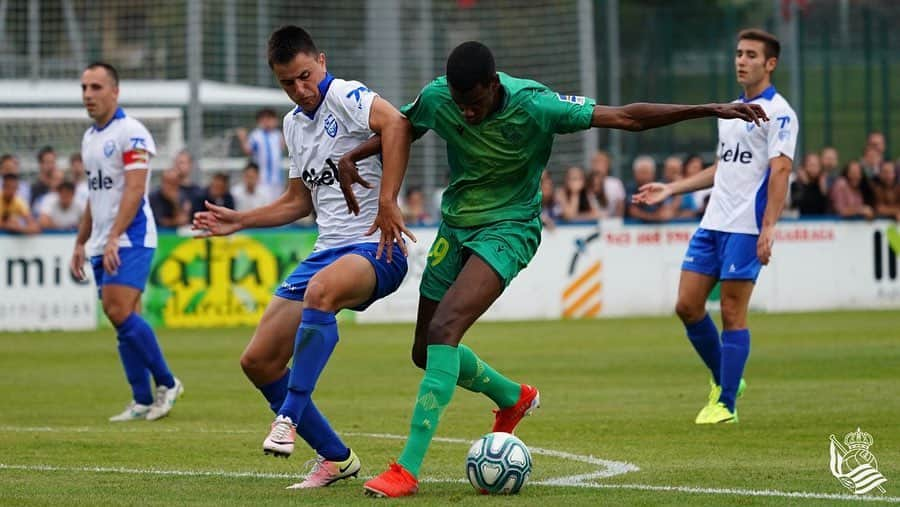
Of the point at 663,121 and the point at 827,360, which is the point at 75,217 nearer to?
the point at 827,360

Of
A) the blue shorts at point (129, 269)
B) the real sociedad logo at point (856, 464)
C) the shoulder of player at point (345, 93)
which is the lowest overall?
the real sociedad logo at point (856, 464)

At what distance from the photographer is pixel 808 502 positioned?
7129 mm

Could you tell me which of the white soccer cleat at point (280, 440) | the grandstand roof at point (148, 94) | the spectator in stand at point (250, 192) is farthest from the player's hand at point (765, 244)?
the grandstand roof at point (148, 94)

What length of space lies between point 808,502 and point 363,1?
20.9m

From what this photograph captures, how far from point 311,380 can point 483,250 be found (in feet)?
3.61

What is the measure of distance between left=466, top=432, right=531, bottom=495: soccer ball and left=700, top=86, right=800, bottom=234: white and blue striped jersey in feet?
13.4

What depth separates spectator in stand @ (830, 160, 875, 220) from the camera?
79.8 ft

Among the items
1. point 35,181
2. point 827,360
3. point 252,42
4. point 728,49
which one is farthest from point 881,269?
point 35,181

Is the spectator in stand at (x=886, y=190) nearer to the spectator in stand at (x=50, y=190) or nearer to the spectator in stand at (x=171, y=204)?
the spectator in stand at (x=171, y=204)

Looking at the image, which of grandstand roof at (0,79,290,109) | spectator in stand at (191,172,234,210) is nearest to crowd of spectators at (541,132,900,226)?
spectator in stand at (191,172,234,210)

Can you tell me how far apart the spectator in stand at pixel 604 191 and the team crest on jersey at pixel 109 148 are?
1268cm

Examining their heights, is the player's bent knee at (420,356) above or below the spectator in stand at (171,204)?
below

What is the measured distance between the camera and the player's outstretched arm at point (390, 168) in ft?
26.1

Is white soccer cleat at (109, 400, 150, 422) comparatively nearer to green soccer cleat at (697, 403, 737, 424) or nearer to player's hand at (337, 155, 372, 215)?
green soccer cleat at (697, 403, 737, 424)
